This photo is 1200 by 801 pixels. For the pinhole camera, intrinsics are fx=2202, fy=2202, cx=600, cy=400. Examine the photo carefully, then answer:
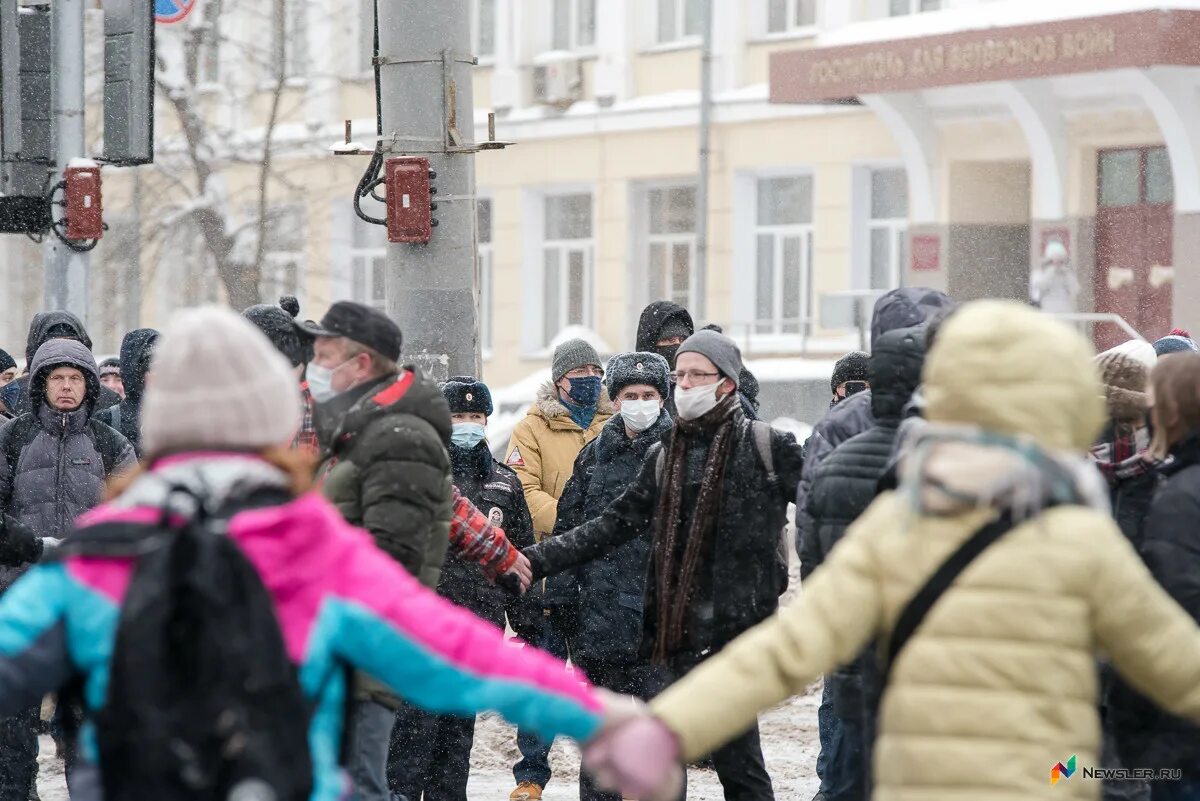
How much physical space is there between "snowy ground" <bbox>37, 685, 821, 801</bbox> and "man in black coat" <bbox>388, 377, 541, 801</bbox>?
725 mm

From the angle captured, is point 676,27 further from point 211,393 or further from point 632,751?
point 211,393

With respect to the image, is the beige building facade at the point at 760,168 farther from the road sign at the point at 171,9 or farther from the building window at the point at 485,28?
the road sign at the point at 171,9

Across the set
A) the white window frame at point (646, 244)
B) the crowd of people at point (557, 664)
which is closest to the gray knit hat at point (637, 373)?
the crowd of people at point (557, 664)

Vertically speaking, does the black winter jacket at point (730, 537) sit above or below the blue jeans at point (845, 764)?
above

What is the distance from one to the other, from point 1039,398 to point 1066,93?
67.3 ft

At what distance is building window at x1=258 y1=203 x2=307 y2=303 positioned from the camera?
109 ft

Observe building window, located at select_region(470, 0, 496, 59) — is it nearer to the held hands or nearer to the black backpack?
the held hands

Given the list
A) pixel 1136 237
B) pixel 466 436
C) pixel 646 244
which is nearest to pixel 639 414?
pixel 466 436

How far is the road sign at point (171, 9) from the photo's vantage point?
14.2 meters

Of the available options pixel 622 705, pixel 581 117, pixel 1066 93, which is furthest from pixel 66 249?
pixel 581 117

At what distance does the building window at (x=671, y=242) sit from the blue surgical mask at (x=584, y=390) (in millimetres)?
19752

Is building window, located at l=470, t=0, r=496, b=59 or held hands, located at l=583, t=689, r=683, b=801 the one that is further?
building window, located at l=470, t=0, r=496, b=59

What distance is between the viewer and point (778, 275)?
28.4 m

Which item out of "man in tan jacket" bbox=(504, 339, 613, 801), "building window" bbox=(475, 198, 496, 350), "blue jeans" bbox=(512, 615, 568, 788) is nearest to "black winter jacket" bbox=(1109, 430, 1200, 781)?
"blue jeans" bbox=(512, 615, 568, 788)
